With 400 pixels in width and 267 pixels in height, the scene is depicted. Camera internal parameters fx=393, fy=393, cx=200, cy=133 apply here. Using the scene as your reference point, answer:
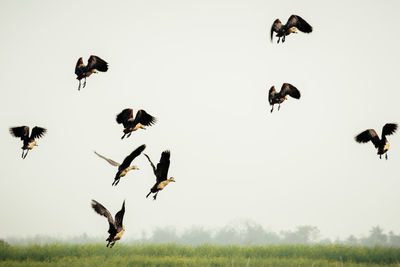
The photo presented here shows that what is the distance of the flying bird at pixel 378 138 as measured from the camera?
852 cm

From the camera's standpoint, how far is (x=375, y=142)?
29.3 feet

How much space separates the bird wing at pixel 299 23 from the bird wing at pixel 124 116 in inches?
188

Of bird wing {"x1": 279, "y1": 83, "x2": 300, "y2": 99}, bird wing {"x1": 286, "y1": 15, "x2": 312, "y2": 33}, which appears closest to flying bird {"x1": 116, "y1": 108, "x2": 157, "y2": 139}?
bird wing {"x1": 279, "y1": 83, "x2": 300, "y2": 99}

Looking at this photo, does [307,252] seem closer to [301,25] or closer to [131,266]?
[131,266]

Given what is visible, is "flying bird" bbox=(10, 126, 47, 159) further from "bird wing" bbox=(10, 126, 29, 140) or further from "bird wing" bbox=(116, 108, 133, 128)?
"bird wing" bbox=(116, 108, 133, 128)

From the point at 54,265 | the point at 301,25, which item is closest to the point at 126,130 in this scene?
the point at 301,25

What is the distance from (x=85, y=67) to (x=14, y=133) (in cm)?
242

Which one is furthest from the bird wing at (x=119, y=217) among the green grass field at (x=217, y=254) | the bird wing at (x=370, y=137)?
the green grass field at (x=217, y=254)

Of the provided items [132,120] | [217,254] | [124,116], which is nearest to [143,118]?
[132,120]

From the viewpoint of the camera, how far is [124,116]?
28.1ft

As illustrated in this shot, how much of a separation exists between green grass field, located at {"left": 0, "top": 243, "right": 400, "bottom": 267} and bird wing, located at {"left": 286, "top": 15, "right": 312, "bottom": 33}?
960 cm

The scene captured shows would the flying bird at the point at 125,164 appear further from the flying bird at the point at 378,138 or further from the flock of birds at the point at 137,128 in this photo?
the flying bird at the point at 378,138

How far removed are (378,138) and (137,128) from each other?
543 centimetres

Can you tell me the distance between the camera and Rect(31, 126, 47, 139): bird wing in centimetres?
973
